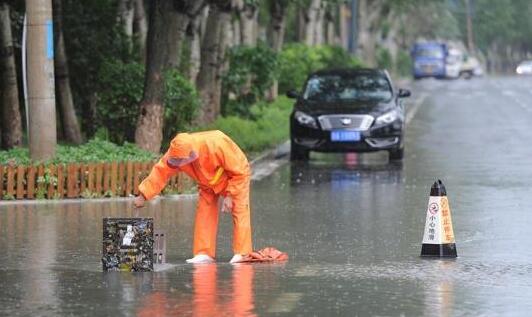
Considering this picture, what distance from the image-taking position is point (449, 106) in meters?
48.5

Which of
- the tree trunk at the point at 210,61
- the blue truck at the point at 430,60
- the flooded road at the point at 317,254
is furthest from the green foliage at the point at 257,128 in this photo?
the blue truck at the point at 430,60

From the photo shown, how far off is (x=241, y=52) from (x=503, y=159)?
8.92 metres

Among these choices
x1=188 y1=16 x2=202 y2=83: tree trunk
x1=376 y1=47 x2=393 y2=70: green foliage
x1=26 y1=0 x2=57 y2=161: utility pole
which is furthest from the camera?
x1=376 y1=47 x2=393 y2=70: green foliage

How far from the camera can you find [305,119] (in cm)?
2525

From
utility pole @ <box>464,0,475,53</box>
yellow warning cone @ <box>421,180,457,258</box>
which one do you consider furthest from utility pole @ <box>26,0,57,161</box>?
utility pole @ <box>464,0,475,53</box>

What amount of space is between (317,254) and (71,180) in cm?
590

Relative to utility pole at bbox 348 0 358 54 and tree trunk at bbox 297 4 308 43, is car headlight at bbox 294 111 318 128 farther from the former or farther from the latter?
utility pole at bbox 348 0 358 54

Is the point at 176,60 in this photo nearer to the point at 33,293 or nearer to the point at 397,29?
the point at 33,293

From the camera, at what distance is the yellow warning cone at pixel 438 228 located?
1269 cm

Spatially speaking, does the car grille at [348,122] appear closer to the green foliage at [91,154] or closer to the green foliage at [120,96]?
the green foliage at [120,96]

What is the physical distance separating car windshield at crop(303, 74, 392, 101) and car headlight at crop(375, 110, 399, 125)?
2.54 feet

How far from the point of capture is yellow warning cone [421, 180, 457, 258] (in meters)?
12.7

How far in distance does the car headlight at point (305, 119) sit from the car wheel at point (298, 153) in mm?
459

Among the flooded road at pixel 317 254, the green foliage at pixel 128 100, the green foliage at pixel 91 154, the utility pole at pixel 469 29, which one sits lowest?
the flooded road at pixel 317 254
